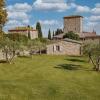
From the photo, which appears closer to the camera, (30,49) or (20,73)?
(20,73)

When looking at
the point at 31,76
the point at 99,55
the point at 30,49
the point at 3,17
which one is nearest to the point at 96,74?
the point at 99,55

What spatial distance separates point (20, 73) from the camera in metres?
37.5

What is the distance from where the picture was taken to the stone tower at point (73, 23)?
131 metres

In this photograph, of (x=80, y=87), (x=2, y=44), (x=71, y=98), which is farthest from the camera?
(x=2, y=44)

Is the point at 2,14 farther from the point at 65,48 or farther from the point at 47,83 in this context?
the point at 65,48

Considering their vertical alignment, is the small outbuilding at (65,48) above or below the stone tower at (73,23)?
below

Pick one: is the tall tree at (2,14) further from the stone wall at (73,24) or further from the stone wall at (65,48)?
the stone wall at (73,24)

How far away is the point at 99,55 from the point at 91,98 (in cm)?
1925

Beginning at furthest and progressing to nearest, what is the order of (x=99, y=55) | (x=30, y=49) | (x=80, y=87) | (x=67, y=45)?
(x=67, y=45) < (x=30, y=49) < (x=99, y=55) < (x=80, y=87)

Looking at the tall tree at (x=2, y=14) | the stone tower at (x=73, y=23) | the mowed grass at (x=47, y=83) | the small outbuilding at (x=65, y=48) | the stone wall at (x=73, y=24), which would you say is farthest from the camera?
the stone tower at (x=73, y=23)

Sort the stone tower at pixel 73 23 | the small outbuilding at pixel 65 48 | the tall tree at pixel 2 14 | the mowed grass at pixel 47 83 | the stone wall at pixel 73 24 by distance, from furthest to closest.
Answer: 1. the stone tower at pixel 73 23
2. the stone wall at pixel 73 24
3. the small outbuilding at pixel 65 48
4. the tall tree at pixel 2 14
5. the mowed grass at pixel 47 83

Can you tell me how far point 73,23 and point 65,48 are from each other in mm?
64564

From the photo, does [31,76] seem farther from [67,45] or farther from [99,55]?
[67,45]

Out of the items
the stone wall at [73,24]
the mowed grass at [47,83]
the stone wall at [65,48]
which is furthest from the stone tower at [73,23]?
the mowed grass at [47,83]
